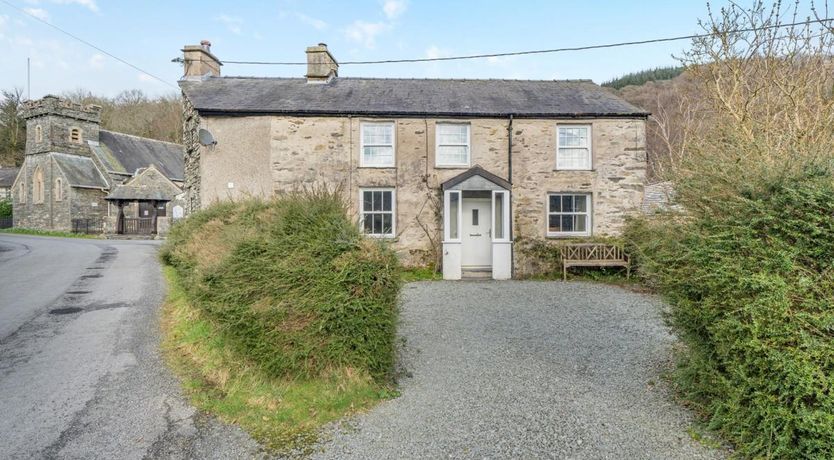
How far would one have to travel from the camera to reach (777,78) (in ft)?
26.0

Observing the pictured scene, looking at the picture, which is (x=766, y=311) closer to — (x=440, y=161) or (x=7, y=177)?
(x=440, y=161)

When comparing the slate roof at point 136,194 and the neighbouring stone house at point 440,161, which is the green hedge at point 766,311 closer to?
the neighbouring stone house at point 440,161

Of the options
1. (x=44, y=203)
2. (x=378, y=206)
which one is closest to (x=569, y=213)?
(x=378, y=206)

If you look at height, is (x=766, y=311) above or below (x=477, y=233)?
below

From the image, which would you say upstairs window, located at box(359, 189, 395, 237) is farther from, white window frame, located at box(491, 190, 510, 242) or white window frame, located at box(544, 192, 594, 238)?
white window frame, located at box(544, 192, 594, 238)

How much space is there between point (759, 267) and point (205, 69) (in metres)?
18.1

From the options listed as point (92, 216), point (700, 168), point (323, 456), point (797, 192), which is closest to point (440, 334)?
point (323, 456)

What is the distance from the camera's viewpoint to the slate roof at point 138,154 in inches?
1464

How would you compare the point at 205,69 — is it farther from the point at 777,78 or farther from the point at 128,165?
the point at 128,165

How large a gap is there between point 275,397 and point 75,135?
42.1 meters

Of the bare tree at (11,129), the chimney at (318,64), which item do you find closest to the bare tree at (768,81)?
the chimney at (318,64)

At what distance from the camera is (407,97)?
14945 millimetres

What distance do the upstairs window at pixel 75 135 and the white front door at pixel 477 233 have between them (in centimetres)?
3713

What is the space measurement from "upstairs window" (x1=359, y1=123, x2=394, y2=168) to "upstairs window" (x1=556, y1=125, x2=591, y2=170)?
18.1 feet
